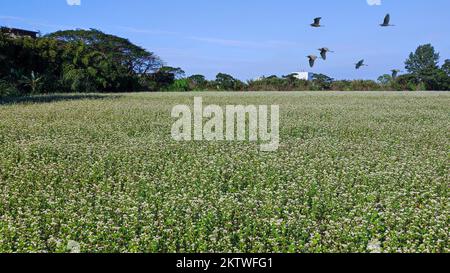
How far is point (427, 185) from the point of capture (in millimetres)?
Result: 7641

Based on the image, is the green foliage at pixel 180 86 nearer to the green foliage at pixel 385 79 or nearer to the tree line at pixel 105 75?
the tree line at pixel 105 75

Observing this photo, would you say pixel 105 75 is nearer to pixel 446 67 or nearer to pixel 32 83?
pixel 32 83

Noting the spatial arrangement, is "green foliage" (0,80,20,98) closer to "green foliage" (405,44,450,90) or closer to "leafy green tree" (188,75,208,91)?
"leafy green tree" (188,75,208,91)

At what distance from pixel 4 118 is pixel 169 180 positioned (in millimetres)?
11489

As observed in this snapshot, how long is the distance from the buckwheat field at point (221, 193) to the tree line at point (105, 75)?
79.6 feet

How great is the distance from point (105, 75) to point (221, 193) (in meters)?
39.3

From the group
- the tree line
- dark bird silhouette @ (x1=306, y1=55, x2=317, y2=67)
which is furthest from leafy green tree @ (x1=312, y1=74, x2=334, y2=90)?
dark bird silhouette @ (x1=306, y1=55, x2=317, y2=67)

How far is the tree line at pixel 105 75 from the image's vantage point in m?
37.8

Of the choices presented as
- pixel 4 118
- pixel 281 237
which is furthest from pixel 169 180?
pixel 4 118

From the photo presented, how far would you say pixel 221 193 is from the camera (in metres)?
7.39

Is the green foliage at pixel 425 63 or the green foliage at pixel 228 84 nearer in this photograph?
the green foliage at pixel 228 84

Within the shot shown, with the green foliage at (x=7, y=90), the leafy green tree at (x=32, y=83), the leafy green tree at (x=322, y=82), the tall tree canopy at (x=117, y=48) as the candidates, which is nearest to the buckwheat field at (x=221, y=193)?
the green foliage at (x=7, y=90)
